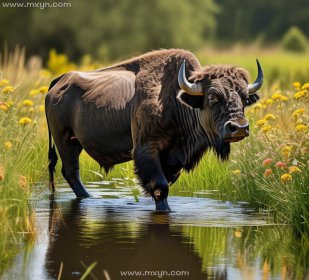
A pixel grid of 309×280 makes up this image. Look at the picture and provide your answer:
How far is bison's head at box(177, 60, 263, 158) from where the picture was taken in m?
11.1

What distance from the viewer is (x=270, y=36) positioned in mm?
81938

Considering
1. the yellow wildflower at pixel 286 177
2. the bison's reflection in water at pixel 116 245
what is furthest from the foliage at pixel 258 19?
the yellow wildflower at pixel 286 177

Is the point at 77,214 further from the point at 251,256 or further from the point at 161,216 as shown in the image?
the point at 251,256

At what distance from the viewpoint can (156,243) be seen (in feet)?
31.2

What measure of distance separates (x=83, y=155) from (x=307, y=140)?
5770 mm

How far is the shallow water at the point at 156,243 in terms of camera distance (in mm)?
8266

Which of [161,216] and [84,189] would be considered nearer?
[161,216]

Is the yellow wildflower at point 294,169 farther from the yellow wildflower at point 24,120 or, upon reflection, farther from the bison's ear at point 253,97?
the yellow wildflower at point 24,120

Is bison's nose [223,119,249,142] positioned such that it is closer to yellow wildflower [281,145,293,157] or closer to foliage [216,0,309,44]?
yellow wildflower [281,145,293,157]

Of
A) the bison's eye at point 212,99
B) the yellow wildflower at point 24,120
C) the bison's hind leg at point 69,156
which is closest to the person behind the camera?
the bison's eye at point 212,99

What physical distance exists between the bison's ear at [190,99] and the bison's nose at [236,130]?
65 centimetres

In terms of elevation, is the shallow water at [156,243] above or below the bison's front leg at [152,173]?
below

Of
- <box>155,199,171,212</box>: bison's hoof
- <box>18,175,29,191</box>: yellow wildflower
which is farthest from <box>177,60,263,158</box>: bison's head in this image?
<box>18,175,29,191</box>: yellow wildflower

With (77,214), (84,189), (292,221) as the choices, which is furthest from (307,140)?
(84,189)
